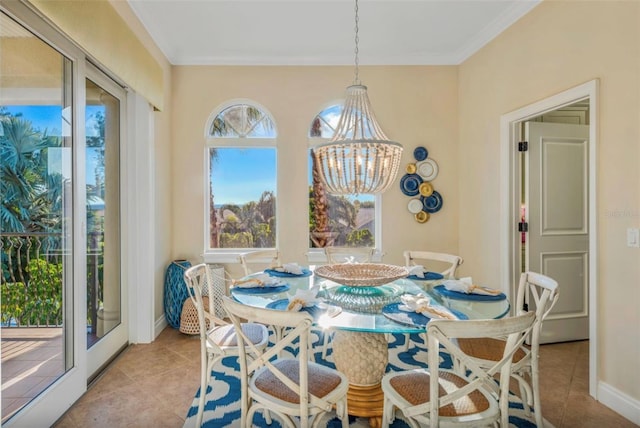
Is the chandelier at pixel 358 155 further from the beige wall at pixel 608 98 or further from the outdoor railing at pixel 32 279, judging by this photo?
the outdoor railing at pixel 32 279

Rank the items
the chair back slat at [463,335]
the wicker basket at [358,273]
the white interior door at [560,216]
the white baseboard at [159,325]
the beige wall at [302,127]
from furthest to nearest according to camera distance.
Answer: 1. the beige wall at [302,127]
2. the white baseboard at [159,325]
3. the white interior door at [560,216]
4. the wicker basket at [358,273]
5. the chair back slat at [463,335]

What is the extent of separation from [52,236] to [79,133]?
2.26ft

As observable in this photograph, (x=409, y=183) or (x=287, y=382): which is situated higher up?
(x=409, y=183)

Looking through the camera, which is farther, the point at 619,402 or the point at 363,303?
the point at 619,402

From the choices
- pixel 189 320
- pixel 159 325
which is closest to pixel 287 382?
pixel 189 320

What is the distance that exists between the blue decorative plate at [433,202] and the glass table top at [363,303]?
1.64 metres

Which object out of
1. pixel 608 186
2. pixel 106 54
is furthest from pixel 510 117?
pixel 106 54

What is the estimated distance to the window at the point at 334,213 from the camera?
3.80m

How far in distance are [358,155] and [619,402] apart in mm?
2206

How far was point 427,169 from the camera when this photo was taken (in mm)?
3746

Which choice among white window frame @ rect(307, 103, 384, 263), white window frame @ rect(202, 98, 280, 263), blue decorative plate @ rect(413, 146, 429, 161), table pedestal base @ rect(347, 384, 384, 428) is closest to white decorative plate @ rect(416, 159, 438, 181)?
blue decorative plate @ rect(413, 146, 429, 161)

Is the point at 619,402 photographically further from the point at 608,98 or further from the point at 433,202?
the point at 433,202

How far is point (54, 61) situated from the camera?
1994 mm

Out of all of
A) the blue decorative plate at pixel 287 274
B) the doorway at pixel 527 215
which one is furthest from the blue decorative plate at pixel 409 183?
the blue decorative plate at pixel 287 274
